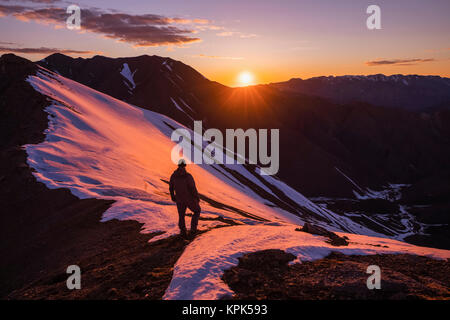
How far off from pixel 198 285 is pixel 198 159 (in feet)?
195

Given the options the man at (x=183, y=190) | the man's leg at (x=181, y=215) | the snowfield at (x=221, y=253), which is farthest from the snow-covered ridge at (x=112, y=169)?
the snowfield at (x=221, y=253)

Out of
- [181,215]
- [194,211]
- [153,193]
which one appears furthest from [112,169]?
[181,215]

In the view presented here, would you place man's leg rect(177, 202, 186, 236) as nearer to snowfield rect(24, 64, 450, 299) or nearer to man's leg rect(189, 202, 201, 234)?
man's leg rect(189, 202, 201, 234)

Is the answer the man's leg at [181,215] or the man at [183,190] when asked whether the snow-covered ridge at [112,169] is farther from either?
the man at [183,190]

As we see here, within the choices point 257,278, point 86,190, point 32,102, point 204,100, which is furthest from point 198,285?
point 204,100

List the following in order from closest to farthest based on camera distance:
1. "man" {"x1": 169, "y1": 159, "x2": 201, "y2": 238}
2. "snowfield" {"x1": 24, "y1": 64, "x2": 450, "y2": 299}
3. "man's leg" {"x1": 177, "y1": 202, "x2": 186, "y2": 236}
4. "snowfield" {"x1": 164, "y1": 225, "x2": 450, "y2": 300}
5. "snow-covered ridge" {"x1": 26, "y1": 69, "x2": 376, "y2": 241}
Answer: "snowfield" {"x1": 164, "y1": 225, "x2": 450, "y2": 300}
"snowfield" {"x1": 24, "y1": 64, "x2": 450, "y2": 299}
"man" {"x1": 169, "y1": 159, "x2": 201, "y2": 238}
"man's leg" {"x1": 177, "y1": 202, "x2": 186, "y2": 236}
"snow-covered ridge" {"x1": 26, "y1": 69, "x2": 376, "y2": 241}

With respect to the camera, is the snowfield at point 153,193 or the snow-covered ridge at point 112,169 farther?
the snow-covered ridge at point 112,169

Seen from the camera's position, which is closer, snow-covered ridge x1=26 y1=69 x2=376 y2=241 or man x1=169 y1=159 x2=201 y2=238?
man x1=169 y1=159 x2=201 y2=238

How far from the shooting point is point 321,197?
162 meters

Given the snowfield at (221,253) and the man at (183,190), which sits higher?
the man at (183,190)

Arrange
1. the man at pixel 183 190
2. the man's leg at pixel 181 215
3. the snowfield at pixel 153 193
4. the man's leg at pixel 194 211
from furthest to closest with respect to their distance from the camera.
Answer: the man's leg at pixel 194 211 → the man's leg at pixel 181 215 → the man at pixel 183 190 → the snowfield at pixel 153 193

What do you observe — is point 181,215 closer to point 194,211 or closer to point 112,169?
point 194,211

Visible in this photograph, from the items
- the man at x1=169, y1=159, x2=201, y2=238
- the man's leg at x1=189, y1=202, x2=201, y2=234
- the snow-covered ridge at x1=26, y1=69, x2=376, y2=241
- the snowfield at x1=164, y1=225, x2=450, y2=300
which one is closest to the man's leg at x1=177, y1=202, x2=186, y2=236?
the man at x1=169, y1=159, x2=201, y2=238
